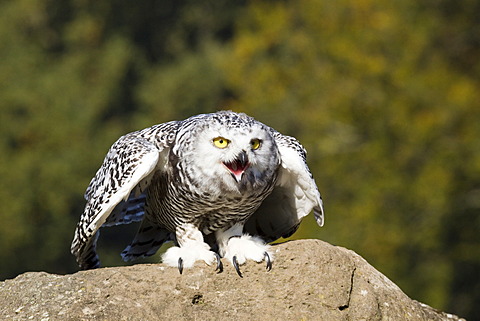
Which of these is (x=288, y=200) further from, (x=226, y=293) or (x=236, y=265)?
(x=226, y=293)

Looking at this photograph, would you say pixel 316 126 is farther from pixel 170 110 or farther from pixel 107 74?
pixel 107 74

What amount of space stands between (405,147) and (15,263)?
25.1ft

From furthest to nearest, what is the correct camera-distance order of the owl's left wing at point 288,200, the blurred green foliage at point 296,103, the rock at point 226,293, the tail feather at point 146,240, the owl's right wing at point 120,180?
the blurred green foliage at point 296,103
the tail feather at point 146,240
the owl's left wing at point 288,200
the owl's right wing at point 120,180
the rock at point 226,293

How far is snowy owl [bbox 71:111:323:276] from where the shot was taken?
447 cm

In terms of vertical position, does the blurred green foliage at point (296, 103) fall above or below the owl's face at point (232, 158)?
above

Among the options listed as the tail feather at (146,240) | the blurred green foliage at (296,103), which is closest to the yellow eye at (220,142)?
the tail feather at (146,240)

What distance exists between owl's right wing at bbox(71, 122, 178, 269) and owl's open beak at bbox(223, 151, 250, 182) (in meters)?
0.43

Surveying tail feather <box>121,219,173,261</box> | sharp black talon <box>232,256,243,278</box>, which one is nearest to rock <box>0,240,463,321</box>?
sharp black talon <box>232,256,243,278</box>

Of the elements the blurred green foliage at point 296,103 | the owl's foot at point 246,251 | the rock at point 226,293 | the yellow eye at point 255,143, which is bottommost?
the rock at point 226,293

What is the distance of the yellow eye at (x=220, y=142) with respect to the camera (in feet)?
14.6

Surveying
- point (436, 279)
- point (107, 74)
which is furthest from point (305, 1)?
point (436, 279)

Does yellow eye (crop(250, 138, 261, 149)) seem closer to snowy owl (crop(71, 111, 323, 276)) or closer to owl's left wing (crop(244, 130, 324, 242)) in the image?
snowy owl (crop(71, 111, 323, 276))

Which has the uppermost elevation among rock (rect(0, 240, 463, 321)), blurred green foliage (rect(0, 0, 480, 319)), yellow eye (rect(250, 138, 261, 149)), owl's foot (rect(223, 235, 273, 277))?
blurred green foliage (rect(0, 0, 480, 319))

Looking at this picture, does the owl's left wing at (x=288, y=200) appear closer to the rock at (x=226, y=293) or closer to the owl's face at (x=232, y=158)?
the owl's face at (x=232, y=158)
